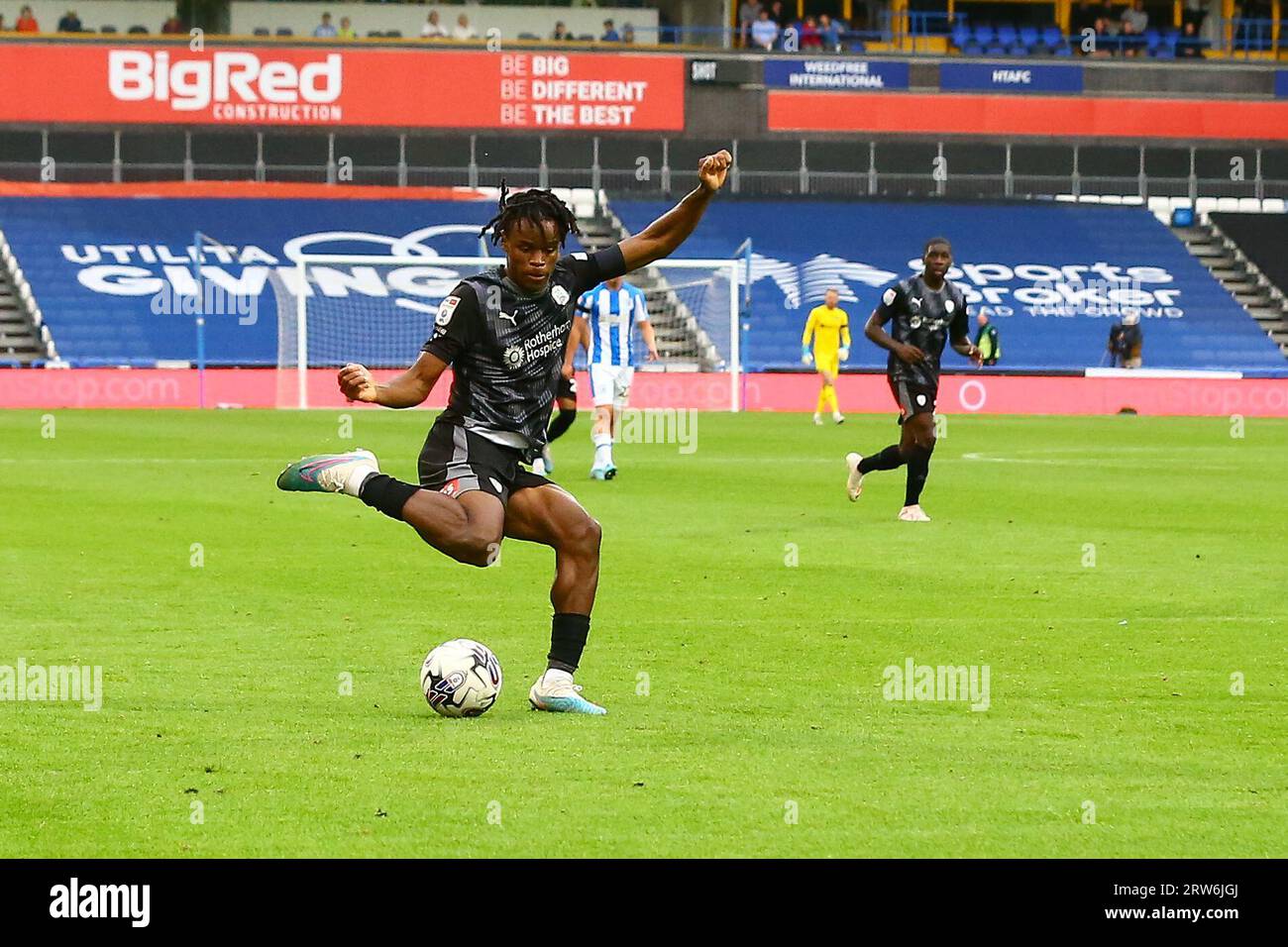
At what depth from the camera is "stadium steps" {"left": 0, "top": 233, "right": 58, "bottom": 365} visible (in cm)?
4200

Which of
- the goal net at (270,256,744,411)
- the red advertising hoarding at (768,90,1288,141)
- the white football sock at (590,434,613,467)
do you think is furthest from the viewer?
the red advertising hoarding at (768,90,1288,141)

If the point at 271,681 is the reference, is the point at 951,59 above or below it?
above

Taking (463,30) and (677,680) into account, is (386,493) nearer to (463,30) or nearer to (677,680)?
(677,680)

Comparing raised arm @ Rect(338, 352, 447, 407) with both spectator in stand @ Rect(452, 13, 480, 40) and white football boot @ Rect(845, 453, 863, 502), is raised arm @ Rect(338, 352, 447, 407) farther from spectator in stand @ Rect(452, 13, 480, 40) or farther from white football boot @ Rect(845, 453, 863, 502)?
spectator in stand @ Rect(452, 13, 480, 40)

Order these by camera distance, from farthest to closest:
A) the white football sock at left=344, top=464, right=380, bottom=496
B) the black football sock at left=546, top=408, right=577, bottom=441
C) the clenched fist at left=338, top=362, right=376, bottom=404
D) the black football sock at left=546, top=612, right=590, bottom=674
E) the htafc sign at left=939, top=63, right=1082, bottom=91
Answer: the htafc sign at left=939, top=63, right=1082, bottom=91, the black football sock at left=546, top=408, right=577, bottom=441, the white football sock at left=344, top=464, right=380, bottom=496, the black football sock at left=546, top=612, right=590, bottom=674, the clenched fist at left=338, top=362, right=376, bottom=404

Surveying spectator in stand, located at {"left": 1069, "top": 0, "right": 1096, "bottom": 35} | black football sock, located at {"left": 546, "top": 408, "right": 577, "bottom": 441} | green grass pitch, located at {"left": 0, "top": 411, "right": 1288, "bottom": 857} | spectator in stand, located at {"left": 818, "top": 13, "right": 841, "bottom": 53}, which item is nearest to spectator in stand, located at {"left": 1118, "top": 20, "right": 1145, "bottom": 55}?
spectator in stand, located at {"left": 1069, "top": 0, "right": 1096, "bottom": 35}

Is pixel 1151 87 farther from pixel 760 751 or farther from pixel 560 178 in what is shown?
pixel 760 751

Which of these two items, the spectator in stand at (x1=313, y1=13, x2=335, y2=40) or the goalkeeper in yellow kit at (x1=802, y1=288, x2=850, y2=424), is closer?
the goalkeeper in yellow kit at (x1=802, y1=288, x2=850, y2=424)

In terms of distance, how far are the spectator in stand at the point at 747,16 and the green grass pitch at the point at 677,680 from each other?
3443 centimetres

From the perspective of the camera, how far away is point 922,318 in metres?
17.2

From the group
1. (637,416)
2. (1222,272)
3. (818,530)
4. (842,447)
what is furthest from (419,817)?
(1222,272)

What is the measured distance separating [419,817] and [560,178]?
143 feet

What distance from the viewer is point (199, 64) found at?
157 ft

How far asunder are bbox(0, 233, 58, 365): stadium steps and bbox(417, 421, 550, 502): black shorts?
33.2 meters
